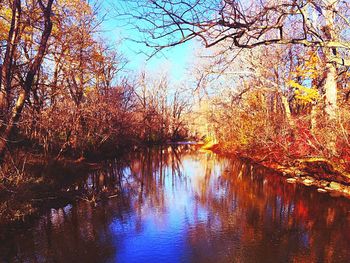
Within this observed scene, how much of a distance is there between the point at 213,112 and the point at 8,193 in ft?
106

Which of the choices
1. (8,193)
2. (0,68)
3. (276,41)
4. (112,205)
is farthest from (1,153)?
(276,41)

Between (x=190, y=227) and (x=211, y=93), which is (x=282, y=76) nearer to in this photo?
(x=211, y=93)

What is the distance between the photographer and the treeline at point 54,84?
1022cm

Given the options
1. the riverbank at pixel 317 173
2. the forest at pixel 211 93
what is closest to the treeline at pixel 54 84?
the forest at pixel 211 93

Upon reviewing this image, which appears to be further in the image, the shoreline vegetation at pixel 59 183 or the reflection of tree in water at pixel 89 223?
the shoreline vegetation at pixel 59 183

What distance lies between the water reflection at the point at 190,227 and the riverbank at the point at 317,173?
92 centimetres

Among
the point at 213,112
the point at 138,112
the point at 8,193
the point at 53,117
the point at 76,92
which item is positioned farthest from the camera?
the point at 138,112

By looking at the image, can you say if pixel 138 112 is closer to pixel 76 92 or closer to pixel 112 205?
pixel 76 92

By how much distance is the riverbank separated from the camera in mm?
12883

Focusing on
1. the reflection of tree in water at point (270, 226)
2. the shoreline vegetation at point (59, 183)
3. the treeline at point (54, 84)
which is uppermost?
the treeline at point (54, 84)

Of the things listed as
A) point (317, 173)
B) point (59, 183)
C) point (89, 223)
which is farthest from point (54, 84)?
point (317, 173)

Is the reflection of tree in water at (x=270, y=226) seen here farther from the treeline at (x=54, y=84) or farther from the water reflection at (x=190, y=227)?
the treeline at (x=54, y=84)

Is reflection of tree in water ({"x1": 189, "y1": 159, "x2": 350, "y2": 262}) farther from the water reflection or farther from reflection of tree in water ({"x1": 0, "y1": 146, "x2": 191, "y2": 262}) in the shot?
reflection of tree in water ({"x1": 0, "y1": 146, "x2": 191, "y2": 262})

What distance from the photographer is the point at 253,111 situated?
2577 cm
